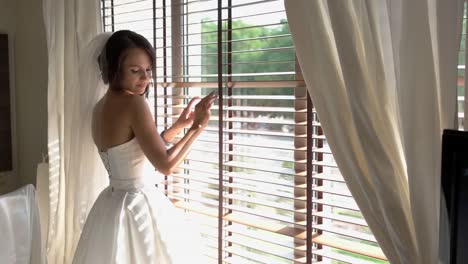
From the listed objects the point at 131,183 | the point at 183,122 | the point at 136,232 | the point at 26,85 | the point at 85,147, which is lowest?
the point at 136,232

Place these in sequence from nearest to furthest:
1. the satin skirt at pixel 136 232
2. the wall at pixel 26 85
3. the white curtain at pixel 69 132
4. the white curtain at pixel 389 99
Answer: the white curtain at pixel 389 99, the satin skirt at pixel 136 232, the white curtain at pixel 69 132, the wall at pixel 26 85

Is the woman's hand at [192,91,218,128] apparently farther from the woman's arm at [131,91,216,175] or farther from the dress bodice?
the dress bodice

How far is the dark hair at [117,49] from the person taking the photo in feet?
6.04

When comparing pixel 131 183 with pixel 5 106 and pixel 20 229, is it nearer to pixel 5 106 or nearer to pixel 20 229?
pixel 20 229

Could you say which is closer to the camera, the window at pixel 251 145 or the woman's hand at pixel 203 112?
the window at pixel 251 145

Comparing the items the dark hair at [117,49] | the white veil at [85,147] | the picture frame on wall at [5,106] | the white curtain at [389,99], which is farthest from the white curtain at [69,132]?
the white curtain at [389,99]

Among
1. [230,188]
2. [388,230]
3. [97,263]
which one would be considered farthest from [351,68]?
[97,263]

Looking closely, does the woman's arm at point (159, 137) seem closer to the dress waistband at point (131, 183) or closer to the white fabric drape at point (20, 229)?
the dress waistband at point (131, 183)

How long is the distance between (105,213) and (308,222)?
0.78m

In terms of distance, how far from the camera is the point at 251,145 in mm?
1773

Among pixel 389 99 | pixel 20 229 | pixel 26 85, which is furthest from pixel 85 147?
pixel 389 99

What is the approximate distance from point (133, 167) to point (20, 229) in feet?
1.49

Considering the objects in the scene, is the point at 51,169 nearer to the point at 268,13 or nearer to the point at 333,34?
the point at 268,13

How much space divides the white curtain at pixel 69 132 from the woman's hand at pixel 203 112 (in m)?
0.53
